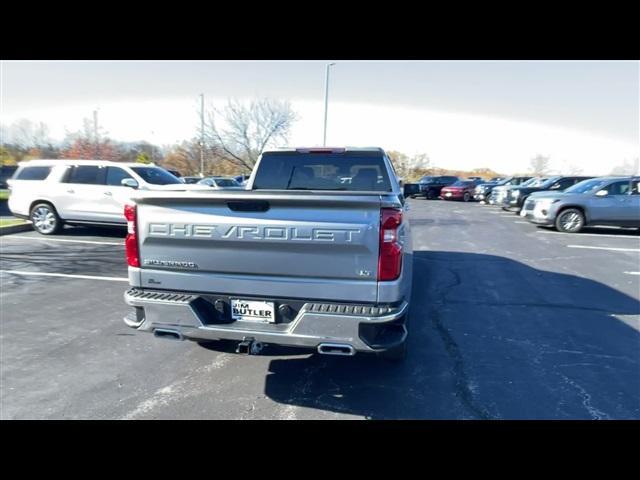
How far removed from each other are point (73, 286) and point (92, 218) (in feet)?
15.3

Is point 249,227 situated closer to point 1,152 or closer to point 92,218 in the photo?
point 92,218

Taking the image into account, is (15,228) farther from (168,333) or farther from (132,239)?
(168,333)

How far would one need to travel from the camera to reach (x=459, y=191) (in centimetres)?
2744

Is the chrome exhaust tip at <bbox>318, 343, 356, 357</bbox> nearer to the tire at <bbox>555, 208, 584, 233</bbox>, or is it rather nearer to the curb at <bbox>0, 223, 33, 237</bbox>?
the curb at <bbox>0, 223, 33, 237</bbox>

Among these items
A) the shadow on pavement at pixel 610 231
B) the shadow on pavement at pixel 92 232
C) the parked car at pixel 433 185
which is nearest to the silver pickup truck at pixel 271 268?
the shadow on pavement at pixel 92 232

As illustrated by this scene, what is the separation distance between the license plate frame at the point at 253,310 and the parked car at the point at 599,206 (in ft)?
40.0

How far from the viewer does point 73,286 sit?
19.8ft

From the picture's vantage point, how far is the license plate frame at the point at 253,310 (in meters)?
2.78

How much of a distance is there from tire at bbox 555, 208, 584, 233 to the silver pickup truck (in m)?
11.6

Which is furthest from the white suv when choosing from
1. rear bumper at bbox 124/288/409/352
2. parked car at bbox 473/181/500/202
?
parked car at bbox 473/181/500/202

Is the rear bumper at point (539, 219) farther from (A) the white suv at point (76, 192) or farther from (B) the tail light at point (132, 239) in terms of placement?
(B) the tail light at point (132, 239)

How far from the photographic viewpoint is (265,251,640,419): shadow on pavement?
3.01 m
